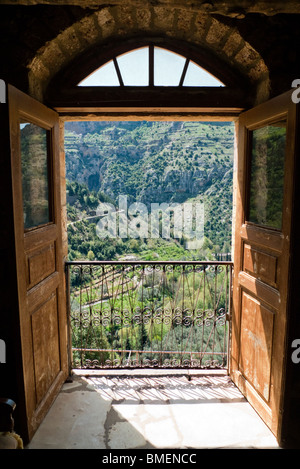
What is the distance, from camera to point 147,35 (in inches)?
108

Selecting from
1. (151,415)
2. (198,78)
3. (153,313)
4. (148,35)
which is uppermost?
(148,35)

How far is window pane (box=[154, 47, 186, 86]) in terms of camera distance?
276cm

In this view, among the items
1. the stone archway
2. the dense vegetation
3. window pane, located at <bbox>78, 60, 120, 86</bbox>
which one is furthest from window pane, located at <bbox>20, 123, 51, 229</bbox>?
the dense vegetation

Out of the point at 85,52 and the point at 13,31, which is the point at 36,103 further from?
the point at 85,52

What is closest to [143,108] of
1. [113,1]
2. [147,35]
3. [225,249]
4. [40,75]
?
[147,35]

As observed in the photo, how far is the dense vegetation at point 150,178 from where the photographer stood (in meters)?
19.8

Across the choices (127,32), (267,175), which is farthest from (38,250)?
(127,32)

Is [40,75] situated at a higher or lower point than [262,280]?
higher

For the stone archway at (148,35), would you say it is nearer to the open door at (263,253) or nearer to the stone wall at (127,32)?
the stone wall at (127,32)

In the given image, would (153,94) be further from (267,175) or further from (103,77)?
(267,175)

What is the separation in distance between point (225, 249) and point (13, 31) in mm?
18410

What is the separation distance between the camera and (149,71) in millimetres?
2756

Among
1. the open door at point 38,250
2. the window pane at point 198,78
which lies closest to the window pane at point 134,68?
the window pane at point 198,78

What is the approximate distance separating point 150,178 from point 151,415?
19954 mm
